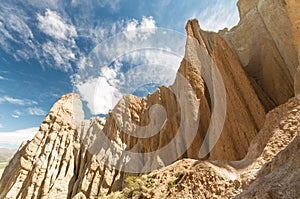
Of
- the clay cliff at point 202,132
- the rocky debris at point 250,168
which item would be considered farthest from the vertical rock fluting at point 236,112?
the rocky debris at point 250,168

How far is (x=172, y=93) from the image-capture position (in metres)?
30.0

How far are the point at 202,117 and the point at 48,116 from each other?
101 ft

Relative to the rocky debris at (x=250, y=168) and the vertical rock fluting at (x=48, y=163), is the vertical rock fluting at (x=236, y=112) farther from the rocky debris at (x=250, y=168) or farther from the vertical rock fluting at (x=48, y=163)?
the vertical rock fluting at (x=48, y=163)

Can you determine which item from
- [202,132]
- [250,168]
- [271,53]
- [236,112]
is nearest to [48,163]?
[202,132]

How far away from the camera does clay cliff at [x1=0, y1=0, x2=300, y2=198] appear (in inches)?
218

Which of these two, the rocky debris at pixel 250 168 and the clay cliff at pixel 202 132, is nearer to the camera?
the rocky debris at pixel 250 168

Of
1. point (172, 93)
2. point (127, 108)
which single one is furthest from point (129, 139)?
point (172, 93)

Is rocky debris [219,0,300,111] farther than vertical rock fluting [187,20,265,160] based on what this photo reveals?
Yes

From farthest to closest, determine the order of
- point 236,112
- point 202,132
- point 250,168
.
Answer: point 202,132 < point 236,112 < point 250,168

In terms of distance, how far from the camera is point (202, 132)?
16.8 metres

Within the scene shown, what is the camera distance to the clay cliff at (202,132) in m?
5.53

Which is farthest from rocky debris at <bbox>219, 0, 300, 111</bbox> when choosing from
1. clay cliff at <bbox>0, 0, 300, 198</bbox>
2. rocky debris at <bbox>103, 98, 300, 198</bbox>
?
rocky debris at <bbox>103, 98, 300, 198</bbox>

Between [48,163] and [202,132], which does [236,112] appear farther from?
[48,163]

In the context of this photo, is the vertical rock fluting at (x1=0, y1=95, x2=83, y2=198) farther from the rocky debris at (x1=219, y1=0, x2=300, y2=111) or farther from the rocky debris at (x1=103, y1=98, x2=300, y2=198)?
the rocky debris at (x1=219, y1=0, x2=300, y2=111)
